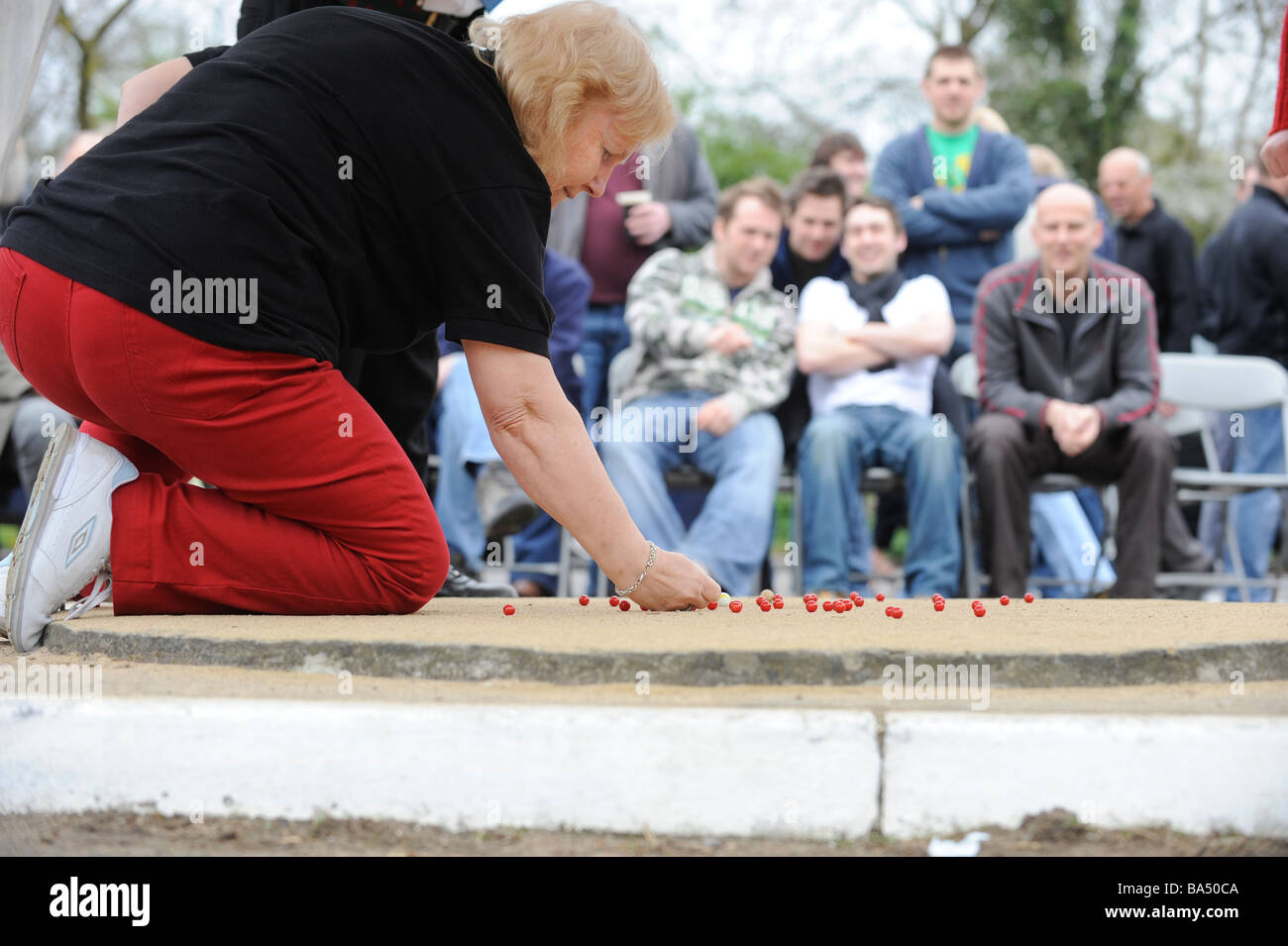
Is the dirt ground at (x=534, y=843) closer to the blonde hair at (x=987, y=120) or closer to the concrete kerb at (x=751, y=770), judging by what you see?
the concrete kerb at (x=751, y=770)

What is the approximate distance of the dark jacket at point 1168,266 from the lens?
26.9 ft

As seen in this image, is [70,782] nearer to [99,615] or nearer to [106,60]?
[99,615]

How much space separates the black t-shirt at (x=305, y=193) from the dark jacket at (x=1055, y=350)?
13.0ft

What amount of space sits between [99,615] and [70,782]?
2.94 ft

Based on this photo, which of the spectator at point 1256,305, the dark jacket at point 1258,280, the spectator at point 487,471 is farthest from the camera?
the dark jacket at point 1258,280

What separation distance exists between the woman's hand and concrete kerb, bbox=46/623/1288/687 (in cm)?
58

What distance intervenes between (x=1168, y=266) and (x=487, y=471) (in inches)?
183

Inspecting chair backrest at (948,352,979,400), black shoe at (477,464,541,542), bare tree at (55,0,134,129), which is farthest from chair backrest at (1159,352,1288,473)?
bare tree at (55,0,134,129)

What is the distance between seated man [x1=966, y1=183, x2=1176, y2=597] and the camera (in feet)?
20.0

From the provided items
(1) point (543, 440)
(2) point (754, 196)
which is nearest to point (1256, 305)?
(2) point (754, 196)

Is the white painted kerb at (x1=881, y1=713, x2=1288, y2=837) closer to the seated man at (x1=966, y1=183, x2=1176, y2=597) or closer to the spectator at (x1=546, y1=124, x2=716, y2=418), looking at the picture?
the seated man at (x1=966, y1=183, x2=1176, y2=597)

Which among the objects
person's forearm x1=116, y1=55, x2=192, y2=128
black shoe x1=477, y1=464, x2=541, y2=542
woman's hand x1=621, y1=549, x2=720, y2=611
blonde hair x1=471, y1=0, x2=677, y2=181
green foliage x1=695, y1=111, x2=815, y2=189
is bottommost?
woman's hand x1=621, y1=549, x2=720, y2=611

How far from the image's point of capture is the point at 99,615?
3260mm

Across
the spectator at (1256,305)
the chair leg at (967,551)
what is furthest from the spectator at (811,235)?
the spectator at (1256,305)
